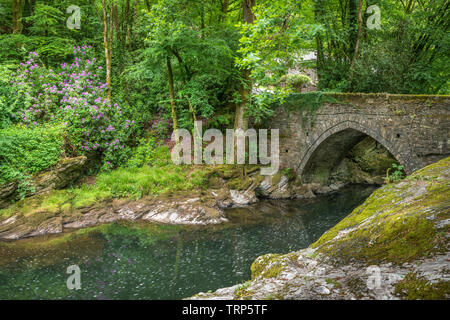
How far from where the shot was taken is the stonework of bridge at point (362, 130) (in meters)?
9.10

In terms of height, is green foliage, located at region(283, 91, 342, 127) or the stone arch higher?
green foliage, located at region(283, 91, 342, 127)

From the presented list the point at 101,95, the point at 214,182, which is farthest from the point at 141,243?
the point at 101,95

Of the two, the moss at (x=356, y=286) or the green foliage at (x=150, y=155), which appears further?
the green foliage at (x=150, y=155)

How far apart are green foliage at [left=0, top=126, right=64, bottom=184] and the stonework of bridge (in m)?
8.52

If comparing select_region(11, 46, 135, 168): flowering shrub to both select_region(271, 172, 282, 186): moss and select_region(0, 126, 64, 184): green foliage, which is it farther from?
select_region(271, 172, 282, 186): moss

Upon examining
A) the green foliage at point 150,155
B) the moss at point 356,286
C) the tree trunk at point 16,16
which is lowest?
the moss at point 356,286

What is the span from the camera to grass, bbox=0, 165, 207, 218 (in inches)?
374

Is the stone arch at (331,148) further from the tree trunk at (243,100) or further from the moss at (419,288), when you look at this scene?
the moss at (419,288)

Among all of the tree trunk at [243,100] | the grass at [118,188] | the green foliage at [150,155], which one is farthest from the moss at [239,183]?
the green foliage at [150,155]

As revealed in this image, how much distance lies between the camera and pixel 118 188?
35.8ft

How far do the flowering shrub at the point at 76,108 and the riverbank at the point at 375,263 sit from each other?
9.75 meters

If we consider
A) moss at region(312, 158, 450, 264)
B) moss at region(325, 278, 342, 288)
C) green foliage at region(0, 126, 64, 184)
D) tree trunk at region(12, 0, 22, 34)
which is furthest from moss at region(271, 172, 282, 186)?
tree trunk at region(12, 0, 22, 34)
